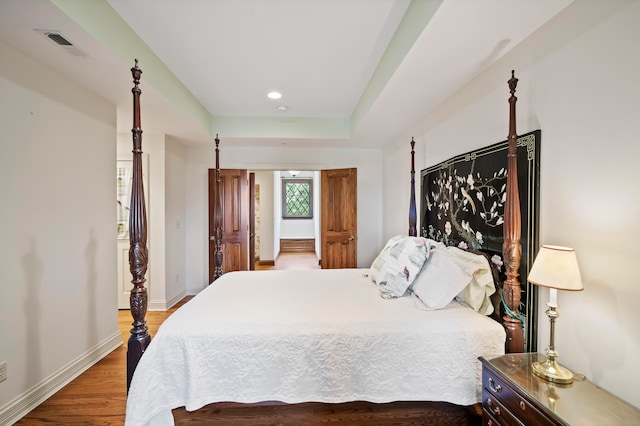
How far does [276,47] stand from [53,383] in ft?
10.3

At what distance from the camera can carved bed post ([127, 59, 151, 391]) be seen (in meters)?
1.63

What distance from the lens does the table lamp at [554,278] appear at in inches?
46.9

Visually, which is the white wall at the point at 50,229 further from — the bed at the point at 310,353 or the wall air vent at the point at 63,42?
the bed at the point at 310,353

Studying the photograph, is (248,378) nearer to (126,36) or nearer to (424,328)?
(424,328)

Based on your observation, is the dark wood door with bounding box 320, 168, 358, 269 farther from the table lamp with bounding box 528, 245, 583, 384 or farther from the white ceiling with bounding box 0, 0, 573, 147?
the table lamp with bounding box 528, 245, 583, 384

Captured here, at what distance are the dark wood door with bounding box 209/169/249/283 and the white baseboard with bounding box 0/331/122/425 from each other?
1828 millimetres

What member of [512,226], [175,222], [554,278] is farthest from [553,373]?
[175,222]

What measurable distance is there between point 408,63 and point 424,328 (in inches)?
68.4

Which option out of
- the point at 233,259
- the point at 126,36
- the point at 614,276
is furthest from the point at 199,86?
the point at 614,276

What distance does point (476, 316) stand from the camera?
175 centimetres

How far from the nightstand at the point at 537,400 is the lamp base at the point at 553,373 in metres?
0.02

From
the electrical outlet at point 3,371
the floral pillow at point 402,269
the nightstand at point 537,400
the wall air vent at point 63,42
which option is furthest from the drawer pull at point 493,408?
the wall air vent at point 63,42

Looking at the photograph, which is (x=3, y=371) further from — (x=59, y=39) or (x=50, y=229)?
(x=59, y=39)

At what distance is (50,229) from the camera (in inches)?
83.9
